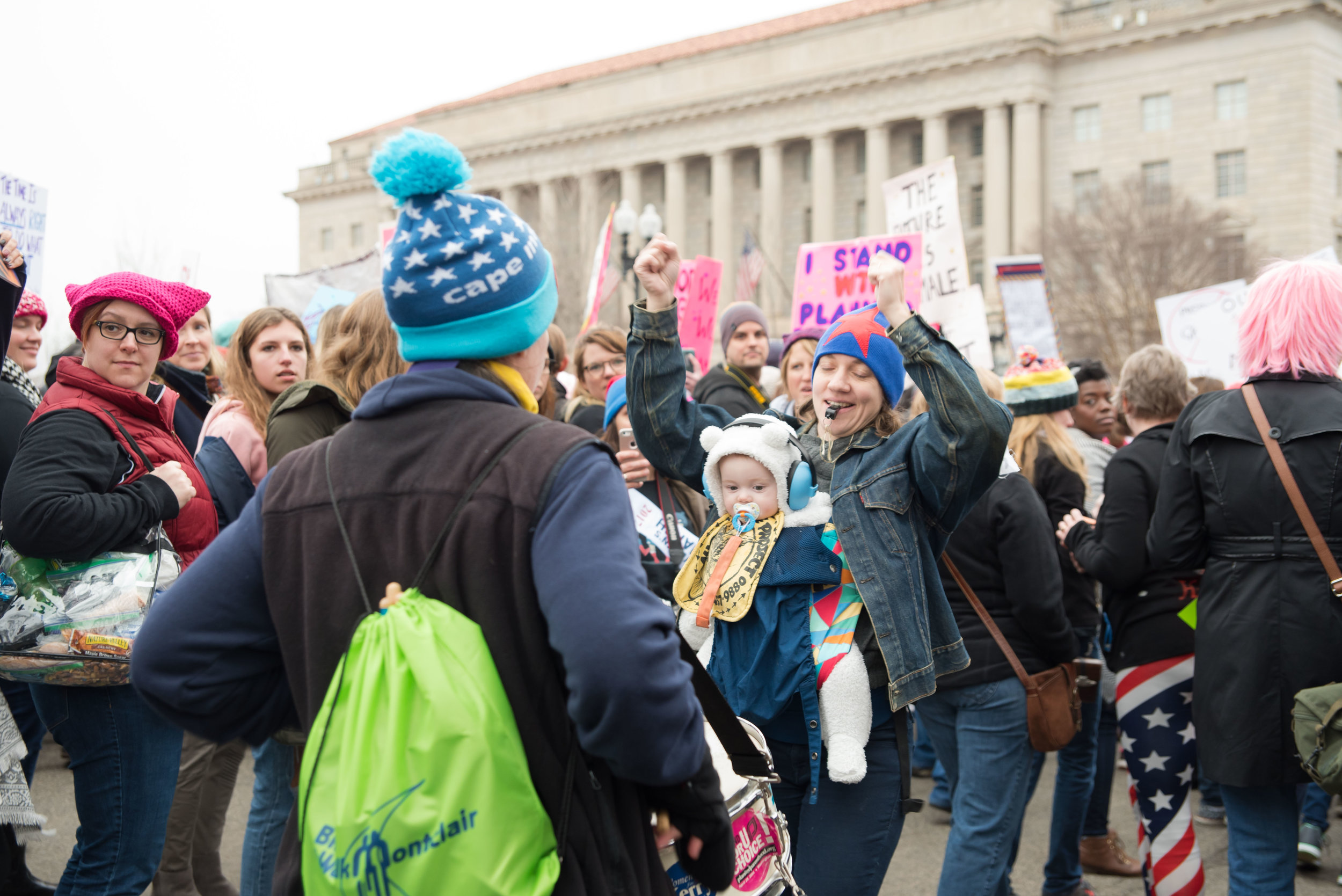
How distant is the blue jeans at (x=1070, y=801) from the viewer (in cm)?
470

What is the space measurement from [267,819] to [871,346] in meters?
2.53

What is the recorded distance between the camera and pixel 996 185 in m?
50.6

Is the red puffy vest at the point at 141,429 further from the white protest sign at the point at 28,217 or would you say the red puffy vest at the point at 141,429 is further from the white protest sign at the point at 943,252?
the white protest sign at the point at 943,252

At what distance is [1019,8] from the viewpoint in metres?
48.8

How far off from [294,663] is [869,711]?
1.62 m

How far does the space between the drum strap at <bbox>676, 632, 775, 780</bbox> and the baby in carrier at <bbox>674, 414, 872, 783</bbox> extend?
620mm

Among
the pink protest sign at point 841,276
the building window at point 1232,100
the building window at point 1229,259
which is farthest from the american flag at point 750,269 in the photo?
the building window at point 1232,100

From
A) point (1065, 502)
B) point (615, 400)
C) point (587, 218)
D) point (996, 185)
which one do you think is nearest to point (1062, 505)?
point (1065, 502)

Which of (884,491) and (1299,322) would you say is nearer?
(884,491)

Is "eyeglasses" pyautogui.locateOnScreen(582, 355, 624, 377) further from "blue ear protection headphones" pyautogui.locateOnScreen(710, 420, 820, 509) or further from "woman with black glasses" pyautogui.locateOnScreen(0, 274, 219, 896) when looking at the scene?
"blue ear protection headphones" pyautogui.locateOnScreen(710, 420, 820, 509)

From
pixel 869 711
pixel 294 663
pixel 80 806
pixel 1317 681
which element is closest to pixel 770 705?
pixel 869 711

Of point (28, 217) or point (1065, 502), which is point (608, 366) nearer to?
point (1065, 502)

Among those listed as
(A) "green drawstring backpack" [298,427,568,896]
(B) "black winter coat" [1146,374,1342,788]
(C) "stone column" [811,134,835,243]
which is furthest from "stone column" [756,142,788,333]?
(A) "green drawstring backpack" [298,427,568,896]

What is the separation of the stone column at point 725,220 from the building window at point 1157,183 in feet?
63.7
